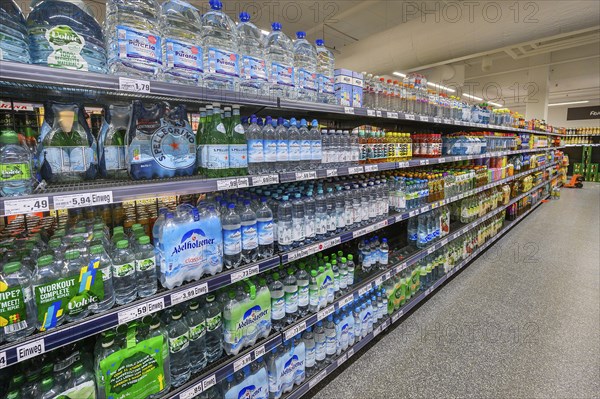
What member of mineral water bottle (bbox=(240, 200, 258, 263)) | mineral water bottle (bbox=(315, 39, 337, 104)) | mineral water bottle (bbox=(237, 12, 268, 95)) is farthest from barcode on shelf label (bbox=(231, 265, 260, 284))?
mineral water bottle (bbox=(315, 39, 337, 104))

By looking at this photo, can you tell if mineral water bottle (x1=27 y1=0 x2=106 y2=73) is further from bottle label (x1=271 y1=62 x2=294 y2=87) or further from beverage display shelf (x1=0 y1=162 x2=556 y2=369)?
beverage display shelf (x1=0 y1=162 x2=556 y2=369)

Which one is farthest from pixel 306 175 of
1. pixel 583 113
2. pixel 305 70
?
pixel 583 113

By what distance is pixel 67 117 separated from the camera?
1233mm

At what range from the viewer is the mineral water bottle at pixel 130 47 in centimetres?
112

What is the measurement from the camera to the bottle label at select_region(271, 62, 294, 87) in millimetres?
1682

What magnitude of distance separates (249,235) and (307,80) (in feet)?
3.59

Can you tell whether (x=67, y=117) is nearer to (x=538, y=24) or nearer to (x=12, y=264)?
(x=12, y=264)

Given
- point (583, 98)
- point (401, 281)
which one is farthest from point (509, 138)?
point (583, 98)

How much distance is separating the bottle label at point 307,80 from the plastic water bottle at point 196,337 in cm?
147

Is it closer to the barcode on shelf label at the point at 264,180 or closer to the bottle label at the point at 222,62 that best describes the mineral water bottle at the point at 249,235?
the barcode on shelf label at the point at 264,180

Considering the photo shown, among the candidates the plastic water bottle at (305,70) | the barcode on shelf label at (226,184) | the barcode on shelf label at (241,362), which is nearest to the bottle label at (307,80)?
the plastic water bottle at (305,70)

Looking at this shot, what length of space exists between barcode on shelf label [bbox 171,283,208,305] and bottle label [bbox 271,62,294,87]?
3.97 feet

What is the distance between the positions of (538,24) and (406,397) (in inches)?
188

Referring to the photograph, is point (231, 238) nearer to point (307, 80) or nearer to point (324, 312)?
point (324, 312)
